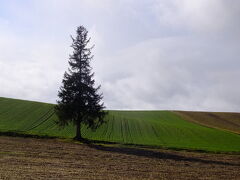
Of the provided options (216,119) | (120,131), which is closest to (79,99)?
(120,131)

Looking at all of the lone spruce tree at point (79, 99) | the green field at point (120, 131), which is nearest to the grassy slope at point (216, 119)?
the green field at point (120, 131)

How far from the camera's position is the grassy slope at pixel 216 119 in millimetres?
67800

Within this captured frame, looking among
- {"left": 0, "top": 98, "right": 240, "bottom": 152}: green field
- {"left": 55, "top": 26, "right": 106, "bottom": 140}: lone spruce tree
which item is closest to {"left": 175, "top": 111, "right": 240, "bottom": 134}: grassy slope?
{"left": 0, "top": 98, "right": 240, "bottom": 152}: green field

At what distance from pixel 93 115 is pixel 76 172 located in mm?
22477

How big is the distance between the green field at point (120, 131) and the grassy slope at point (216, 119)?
1515 cm

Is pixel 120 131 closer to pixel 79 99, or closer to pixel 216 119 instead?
pixel 79 99

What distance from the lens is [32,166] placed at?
16.9m

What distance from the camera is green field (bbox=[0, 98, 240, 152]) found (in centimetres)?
3891

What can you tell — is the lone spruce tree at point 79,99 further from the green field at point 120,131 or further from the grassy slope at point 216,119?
the grassy slope at point 216,119

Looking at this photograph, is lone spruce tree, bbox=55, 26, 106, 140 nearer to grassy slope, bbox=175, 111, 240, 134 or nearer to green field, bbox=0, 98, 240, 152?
green field, bbox=0, 98, 240, 152

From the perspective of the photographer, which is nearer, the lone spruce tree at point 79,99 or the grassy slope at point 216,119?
the lone spruce tree at point 79,99

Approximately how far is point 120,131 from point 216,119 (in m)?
39.5

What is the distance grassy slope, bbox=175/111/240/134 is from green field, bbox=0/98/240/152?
15.2 metres

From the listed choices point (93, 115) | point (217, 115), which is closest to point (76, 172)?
point (93, 115)
